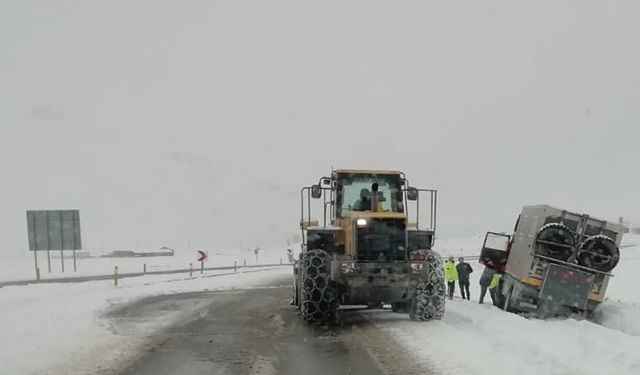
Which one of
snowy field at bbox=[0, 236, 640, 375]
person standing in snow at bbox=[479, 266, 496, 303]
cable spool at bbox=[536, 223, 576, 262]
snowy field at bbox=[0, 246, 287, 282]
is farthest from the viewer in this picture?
snowy field at bbox=[0, 246, 287, 282]

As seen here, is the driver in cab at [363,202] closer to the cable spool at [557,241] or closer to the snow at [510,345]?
the snow at [510,345]

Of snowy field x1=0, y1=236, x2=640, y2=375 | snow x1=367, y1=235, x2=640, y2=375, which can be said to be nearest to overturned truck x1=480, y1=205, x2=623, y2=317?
snowy field x1=0, y1=236, x2=640, y2=375

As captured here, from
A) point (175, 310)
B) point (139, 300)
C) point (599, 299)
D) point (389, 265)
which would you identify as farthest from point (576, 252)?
point (139, 300)

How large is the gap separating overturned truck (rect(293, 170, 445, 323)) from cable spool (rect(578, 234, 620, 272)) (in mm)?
4270

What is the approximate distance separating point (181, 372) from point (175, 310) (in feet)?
26.5

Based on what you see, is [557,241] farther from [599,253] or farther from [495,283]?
[495,283]

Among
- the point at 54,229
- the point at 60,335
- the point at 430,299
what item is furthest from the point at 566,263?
the point at 54,229

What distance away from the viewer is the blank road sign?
134 feet

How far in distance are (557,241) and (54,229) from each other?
3722 cm

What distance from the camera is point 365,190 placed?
1275 cm

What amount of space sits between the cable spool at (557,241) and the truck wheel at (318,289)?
18.8 feet

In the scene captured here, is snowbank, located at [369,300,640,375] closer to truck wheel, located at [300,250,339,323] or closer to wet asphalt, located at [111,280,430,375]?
wet asphalt, located at [111,280,430,375]

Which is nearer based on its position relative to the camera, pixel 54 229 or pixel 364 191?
pixel 364 191

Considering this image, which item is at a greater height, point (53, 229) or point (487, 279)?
point (487, 279)
